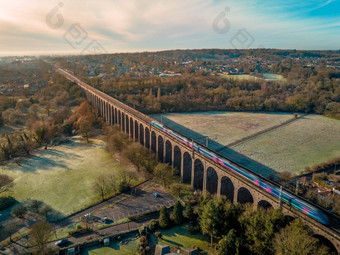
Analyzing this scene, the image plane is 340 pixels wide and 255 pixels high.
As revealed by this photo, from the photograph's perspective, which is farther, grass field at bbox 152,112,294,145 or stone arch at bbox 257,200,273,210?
grass field at bbox 152,112,294,145

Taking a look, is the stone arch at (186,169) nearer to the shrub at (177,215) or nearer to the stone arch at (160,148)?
the stone arch at (160,148)

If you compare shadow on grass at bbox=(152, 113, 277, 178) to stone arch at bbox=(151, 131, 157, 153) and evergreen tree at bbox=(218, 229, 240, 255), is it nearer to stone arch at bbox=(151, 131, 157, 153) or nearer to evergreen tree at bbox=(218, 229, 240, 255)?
stone arch at bbox=(151, 131, 157, 153)

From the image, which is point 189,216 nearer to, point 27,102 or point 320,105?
point 27,102

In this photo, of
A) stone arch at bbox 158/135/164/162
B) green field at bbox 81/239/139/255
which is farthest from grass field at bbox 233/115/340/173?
green field at bbox 81/239/139/255

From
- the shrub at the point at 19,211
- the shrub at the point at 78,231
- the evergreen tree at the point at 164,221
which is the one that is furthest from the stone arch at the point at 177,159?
the shrub at the point at 19,211

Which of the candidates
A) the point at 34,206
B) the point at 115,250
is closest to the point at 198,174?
the point at 115,250
